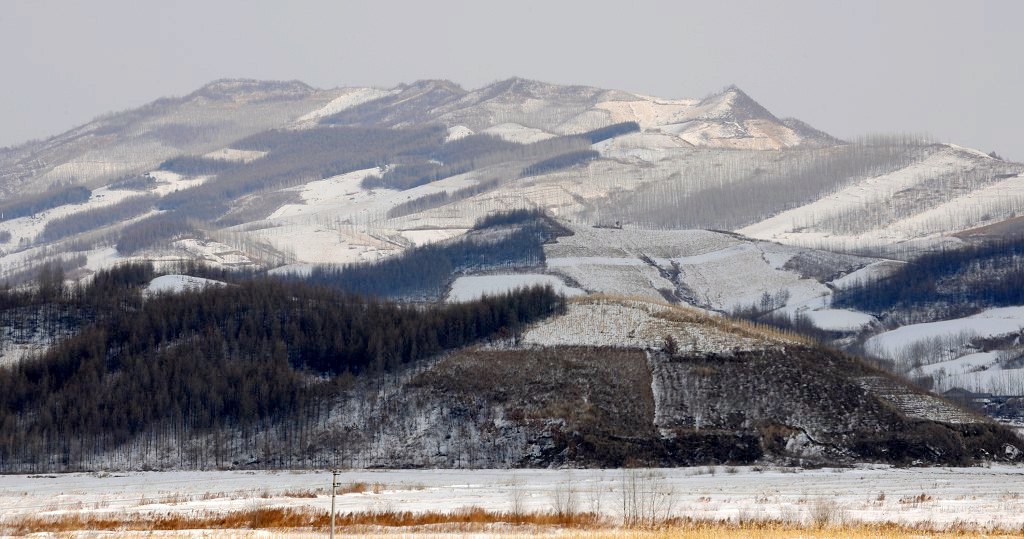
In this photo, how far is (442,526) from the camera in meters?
57.0

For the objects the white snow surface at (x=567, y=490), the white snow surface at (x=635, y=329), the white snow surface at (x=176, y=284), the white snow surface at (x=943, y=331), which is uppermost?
the white snow surface at (x=176, y=284)

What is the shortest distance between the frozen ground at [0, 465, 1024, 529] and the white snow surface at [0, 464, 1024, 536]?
0.23 ft

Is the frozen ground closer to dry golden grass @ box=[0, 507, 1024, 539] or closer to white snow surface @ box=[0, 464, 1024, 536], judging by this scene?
white snow surface @ box=[0, 464, 1024, 536]

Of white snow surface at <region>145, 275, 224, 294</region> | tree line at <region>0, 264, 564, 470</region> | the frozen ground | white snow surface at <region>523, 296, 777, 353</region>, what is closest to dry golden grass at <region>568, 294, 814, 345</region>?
white snow surface at <region>523, 296, 777, 353</region>

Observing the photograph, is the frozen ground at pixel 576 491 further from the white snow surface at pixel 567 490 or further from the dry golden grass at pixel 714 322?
the dry golden grass at pixel 714 322

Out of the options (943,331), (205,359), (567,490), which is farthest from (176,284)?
(943,331)

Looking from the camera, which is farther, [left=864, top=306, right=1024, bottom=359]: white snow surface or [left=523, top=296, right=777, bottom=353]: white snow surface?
[left=864, top=306, right=1024, bottom=359]: white snow surface

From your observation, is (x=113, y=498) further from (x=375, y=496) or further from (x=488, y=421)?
(x=488, y=421)

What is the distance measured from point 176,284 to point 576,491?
287 feet

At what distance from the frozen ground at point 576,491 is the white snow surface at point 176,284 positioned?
5168 cm

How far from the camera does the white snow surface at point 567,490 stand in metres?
63.3

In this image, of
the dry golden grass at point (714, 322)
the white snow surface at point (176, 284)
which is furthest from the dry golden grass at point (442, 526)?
the white snow surface at point (176, 284)

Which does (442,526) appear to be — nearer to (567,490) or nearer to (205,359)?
(567,490)

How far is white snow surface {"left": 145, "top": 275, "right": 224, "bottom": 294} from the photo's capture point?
147m
